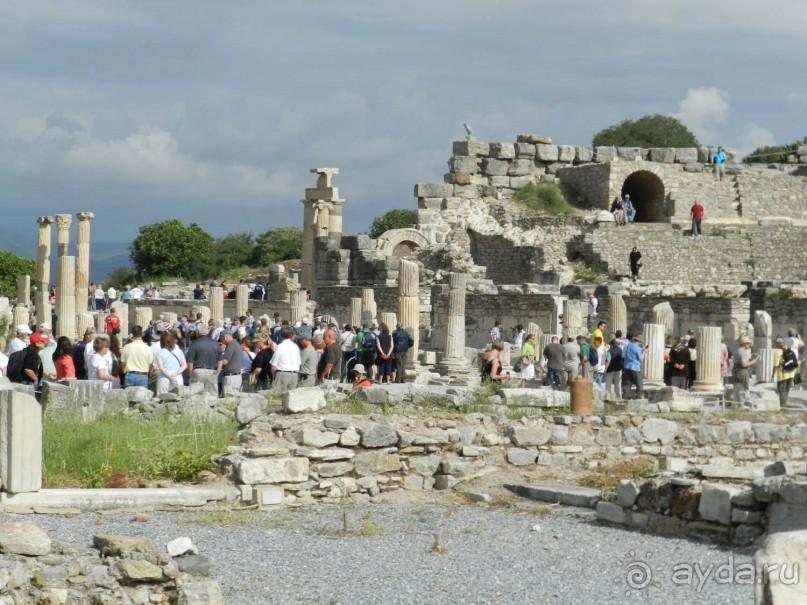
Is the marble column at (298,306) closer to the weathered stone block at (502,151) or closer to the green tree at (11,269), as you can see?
the weathered stone block at (502,151)

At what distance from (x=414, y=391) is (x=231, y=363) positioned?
350 centimetres

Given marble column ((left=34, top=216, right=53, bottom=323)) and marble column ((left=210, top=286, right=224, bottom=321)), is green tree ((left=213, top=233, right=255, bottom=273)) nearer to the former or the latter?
marble column ((left=34, top=216, right=53, bottom=323))

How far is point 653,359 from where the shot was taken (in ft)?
68.6

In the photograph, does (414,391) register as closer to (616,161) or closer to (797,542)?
(797,542)

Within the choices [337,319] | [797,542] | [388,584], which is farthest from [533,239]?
[797,542]

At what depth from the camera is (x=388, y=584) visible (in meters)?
8.82

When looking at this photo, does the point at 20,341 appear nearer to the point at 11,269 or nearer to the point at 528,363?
the point at 528,363

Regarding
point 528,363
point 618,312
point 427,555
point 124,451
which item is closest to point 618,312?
point 618,312

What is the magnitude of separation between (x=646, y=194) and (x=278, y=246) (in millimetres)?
28625

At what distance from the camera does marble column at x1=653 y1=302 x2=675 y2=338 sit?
25.3m

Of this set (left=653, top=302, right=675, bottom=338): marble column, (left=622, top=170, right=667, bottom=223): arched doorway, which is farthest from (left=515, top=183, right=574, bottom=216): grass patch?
(left=653, top=302, right=675, bottom=338): marble column

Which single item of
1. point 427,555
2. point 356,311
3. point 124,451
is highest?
point 356,311

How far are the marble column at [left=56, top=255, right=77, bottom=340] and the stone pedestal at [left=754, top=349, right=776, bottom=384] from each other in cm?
2086

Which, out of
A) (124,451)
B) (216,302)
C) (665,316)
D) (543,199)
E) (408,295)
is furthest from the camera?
(543,199)
